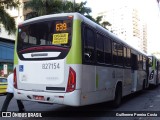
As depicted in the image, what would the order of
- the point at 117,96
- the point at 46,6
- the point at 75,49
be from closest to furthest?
the point at 75,49 → the point at 117,96 → the point at 46,6

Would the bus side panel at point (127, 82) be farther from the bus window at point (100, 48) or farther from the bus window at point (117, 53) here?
the bus window at point (100, 48)

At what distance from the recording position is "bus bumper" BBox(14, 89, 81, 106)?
24.8 feet

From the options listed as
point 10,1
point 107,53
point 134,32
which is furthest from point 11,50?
point 134,32

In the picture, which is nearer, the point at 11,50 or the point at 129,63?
the point at 129,63

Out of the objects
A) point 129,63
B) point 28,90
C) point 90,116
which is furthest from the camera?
point 129,63

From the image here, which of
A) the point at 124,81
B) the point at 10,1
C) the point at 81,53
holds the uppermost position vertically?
the point at 10,1

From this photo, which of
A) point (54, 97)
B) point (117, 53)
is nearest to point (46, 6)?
point (117, 53)

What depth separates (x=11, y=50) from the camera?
117ft

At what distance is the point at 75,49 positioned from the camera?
7.73 meters

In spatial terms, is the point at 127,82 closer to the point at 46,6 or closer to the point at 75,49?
the point at 75,49

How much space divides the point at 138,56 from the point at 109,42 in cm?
695

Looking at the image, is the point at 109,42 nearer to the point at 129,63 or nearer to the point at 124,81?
the point at 124,81

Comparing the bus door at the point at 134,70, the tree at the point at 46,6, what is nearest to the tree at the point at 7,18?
the tree at the point at 46,6

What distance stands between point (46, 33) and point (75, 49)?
1093 mm
